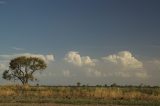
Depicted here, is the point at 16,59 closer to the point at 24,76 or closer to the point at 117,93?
the point at 24,76

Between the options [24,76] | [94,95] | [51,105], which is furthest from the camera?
[24,76]

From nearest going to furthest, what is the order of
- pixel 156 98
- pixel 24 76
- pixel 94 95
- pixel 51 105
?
pixel 51 105
pixel 156 98
pixel 94 95
pixel 24 76

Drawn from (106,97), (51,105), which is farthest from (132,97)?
(51,105)

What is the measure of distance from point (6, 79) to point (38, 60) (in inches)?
301

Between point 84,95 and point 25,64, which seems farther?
point 25,64

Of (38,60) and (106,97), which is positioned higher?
(38,60)

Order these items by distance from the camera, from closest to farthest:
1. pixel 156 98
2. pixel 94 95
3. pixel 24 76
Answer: pixel 156 98 < pixel 94 95 < pixel 24 76

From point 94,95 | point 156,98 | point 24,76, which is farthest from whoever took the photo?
point 24,76

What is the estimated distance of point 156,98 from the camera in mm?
37500

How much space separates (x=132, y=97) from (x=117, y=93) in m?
2.45

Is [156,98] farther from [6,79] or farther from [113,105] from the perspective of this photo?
[6,79]

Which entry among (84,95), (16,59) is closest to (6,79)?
(16,59)

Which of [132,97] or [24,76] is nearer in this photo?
[132,97]

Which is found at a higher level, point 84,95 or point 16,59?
point 16,59
